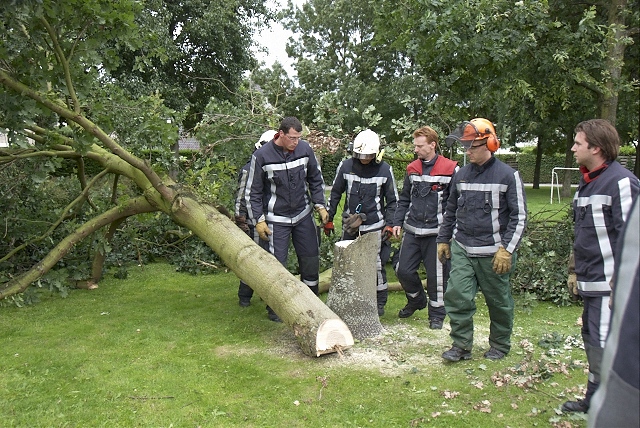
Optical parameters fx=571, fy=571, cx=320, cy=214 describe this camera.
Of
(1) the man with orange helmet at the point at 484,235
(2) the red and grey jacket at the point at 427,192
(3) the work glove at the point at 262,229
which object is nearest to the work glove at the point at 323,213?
(3) the work glove at the point at 262,229

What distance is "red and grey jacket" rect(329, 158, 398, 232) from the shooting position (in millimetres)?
5602

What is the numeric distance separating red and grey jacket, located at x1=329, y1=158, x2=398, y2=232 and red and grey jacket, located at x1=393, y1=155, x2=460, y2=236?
1.04 ft

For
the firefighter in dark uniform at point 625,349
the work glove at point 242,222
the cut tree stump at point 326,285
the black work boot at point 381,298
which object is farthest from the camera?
the cut tree stump at point 326,285

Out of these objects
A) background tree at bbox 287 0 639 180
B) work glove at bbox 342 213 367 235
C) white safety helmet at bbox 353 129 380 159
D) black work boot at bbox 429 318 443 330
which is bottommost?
black work boot at bbox 429 318 443 330

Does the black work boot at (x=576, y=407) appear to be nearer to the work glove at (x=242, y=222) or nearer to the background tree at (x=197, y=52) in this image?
the work glove at (x=242, y=222)

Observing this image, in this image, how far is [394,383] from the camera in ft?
13.1

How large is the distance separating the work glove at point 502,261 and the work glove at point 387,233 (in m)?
1.58

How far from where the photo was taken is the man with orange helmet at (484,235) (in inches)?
162

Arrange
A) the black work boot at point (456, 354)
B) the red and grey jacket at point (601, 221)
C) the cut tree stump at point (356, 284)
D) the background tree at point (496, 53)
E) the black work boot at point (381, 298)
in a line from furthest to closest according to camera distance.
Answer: the background tree at point (496, 53)
the black work boot at point (381, 298)
the cut tree stump at point (356, 284)
the black work boot at point (456, 354)
the red and grey jacket at point (601, 221)

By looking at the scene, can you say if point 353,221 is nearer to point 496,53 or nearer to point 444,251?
point 444,251

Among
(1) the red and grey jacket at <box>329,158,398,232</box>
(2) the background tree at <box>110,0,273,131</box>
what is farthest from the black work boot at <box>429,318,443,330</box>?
(2) the background tree at <box>110,0,273,131</box>

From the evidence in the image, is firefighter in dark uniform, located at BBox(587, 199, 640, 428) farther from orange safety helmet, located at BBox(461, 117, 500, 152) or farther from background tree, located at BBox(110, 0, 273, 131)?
background tree, located at BBox(110, 0, 273, 131)

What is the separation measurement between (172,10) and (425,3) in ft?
33.8

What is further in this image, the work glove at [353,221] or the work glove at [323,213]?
the work glove at [323,213]
